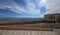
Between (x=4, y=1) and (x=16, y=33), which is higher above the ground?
(x=4, y=1)

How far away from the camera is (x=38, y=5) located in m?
2.26

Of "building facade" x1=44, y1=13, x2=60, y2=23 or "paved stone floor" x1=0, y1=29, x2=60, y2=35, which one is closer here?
"paved stone floor" x1=0, y1=29, x2=60, y2=35

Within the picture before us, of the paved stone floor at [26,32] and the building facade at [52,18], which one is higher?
the building facade at [52,18]

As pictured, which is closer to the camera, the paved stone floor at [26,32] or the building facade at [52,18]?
the paved stone floor at [26,32]

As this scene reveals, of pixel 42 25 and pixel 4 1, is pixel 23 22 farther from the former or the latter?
pixel 4 1

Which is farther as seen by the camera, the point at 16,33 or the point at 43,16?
the point at 43,16

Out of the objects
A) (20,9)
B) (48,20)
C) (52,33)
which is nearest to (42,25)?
(48,20)

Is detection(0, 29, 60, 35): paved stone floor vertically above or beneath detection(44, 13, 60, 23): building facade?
beneath

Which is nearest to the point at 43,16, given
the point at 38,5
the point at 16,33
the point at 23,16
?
the point at 38,5

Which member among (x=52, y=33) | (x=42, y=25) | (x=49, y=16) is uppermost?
(x=49, y=16)

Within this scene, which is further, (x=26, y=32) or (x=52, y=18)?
(x=52, y=18)

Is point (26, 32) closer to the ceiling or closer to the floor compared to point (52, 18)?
closer to the floor

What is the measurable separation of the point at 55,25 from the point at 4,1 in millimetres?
1255

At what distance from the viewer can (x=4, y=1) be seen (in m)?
2.22
